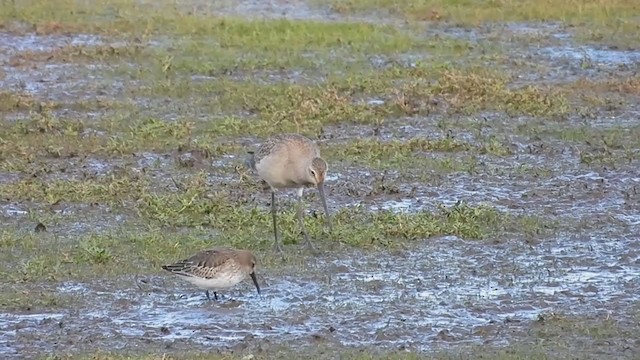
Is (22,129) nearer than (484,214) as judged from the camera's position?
No

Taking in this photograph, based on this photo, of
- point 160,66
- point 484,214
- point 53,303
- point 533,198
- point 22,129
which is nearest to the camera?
point 53,303

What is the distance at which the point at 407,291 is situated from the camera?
337 inches

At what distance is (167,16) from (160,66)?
3.32 m

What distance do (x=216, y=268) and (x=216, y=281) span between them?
79 mm

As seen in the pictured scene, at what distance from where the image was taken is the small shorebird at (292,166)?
955cm

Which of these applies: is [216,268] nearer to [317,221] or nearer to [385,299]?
[385,299]

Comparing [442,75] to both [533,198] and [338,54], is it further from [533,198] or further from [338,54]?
[533,198]

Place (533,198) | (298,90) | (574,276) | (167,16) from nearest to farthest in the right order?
(574,276), (533,198), (298,90), (167,16)

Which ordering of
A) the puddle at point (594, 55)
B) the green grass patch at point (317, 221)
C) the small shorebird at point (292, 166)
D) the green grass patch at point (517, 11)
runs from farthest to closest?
1. the green grass patch at point (517, 11)
2. the puddle at point (594, 55)
3. the green grass patch at point (317, 221)
4. the small shorebird at point (292, 166)

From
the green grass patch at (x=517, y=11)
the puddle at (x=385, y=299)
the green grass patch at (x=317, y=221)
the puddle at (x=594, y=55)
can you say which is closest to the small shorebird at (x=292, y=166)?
the green grass patch at (x=317, y=221)

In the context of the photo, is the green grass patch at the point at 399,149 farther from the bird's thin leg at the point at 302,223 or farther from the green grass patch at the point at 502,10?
the green grass patch at the point at 502,10

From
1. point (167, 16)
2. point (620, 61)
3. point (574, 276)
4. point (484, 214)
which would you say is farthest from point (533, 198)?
point (167, 16)

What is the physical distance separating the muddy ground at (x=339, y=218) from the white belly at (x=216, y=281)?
130mm

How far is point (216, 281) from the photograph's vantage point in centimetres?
823
